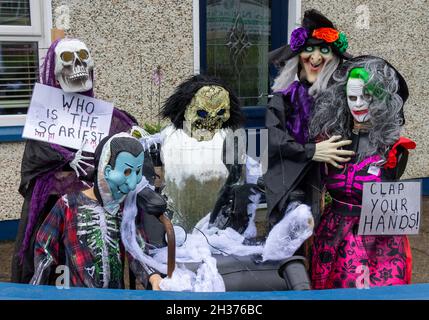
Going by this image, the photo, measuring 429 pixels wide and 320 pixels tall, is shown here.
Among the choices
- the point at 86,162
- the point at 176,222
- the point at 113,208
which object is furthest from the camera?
the point at 86,162

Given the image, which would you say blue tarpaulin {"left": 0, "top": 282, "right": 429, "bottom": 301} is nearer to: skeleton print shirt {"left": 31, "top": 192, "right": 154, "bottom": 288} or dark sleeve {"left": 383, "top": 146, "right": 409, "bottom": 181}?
skeleton print shirt {"left": 31, "top": 192, "right": 154, "bottom": 288}

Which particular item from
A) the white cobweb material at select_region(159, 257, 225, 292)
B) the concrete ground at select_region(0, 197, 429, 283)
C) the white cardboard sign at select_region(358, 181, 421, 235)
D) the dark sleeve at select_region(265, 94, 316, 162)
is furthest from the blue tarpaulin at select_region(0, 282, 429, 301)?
the concrete ground at select_region(0, 197, 429, 283)

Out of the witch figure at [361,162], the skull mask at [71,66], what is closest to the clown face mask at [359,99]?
the witch figure at [361,162]

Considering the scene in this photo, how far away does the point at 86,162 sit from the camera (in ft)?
8.96

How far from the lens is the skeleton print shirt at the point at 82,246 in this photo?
219 centimetres

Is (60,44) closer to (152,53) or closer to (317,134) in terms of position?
(317,134)

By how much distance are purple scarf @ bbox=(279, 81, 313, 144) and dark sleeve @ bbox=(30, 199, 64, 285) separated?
118 centimetres

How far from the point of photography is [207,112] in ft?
8.46

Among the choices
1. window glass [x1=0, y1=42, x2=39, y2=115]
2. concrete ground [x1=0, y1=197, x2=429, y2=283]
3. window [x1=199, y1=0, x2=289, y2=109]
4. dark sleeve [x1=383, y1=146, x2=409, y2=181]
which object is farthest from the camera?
window [x1=199, y1=0, x2=289, y2=109]

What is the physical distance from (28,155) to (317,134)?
1423mm

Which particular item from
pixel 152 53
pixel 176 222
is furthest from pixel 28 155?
pixel 152 53

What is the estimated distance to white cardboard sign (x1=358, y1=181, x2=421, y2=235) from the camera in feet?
8.12

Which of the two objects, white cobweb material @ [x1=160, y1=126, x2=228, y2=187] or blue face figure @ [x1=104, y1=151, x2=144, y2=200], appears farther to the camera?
white cobweb material @ [x1=160, y1=126, x2=228, y2=187]

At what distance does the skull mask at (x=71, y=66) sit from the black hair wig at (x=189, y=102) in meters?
0.45
